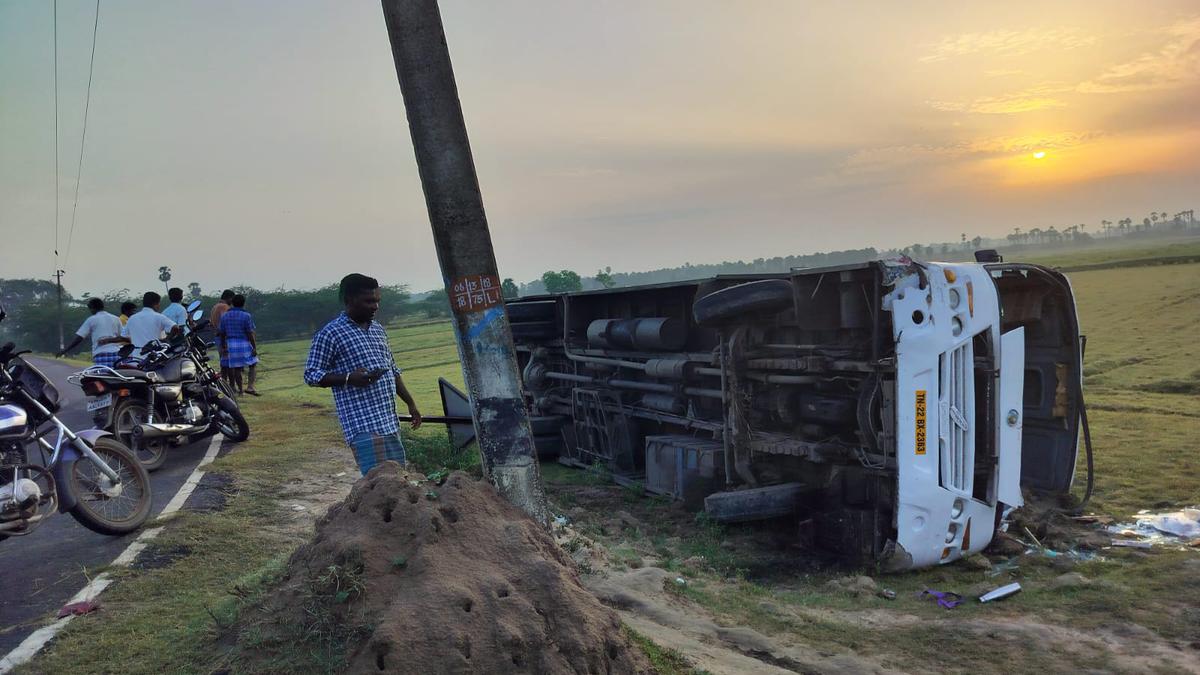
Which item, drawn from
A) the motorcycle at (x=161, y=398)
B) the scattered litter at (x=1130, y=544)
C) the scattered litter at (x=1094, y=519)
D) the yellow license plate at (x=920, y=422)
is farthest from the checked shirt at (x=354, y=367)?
the scattered litter at (x=1094, y=519)

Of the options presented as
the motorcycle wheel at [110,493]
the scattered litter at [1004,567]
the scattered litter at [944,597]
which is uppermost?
the motorcycle wheel at [110,493]

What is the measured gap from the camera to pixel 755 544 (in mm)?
6582

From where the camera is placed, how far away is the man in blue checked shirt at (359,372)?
15.6ft

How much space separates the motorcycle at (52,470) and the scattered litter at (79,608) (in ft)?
3.05

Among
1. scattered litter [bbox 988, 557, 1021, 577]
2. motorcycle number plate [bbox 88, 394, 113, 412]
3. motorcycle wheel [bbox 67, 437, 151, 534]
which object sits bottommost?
scattered litter [bbox 988, 557, 1021, 577]

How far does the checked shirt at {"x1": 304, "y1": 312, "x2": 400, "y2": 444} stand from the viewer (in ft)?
15.7

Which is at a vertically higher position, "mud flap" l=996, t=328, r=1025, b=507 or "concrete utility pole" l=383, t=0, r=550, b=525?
"concrete utility pole" l=383, t=0, r=550, b=525

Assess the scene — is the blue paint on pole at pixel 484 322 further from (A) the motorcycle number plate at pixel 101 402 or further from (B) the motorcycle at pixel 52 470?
(A) the motorcycle number plate at pixel 101 402

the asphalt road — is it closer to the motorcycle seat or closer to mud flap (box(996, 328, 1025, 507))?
the motorcycle seat

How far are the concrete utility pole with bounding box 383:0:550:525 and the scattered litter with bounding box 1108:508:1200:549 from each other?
4.79 meters

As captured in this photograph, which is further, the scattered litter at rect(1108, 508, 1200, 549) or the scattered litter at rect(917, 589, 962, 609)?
the scattered litter at rect(1108, 508, 1200, 549)

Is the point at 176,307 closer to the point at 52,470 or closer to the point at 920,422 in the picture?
the point at 52,470

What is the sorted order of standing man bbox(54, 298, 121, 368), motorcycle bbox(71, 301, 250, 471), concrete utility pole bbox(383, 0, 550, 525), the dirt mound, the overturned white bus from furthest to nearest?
1. standing man bbox(54, 298, 121, 368)
2. motorcycle bbox(71, 301, 250, 471)
3. the overturned white bus
4. concrete utility pole bbox(383, 0, 550, 525)
5. the dirt mound

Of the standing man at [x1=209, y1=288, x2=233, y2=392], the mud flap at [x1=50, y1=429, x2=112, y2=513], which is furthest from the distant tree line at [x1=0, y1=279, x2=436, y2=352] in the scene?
the mud flap at [x1=50, y1=429, x2=112, y2=513]
